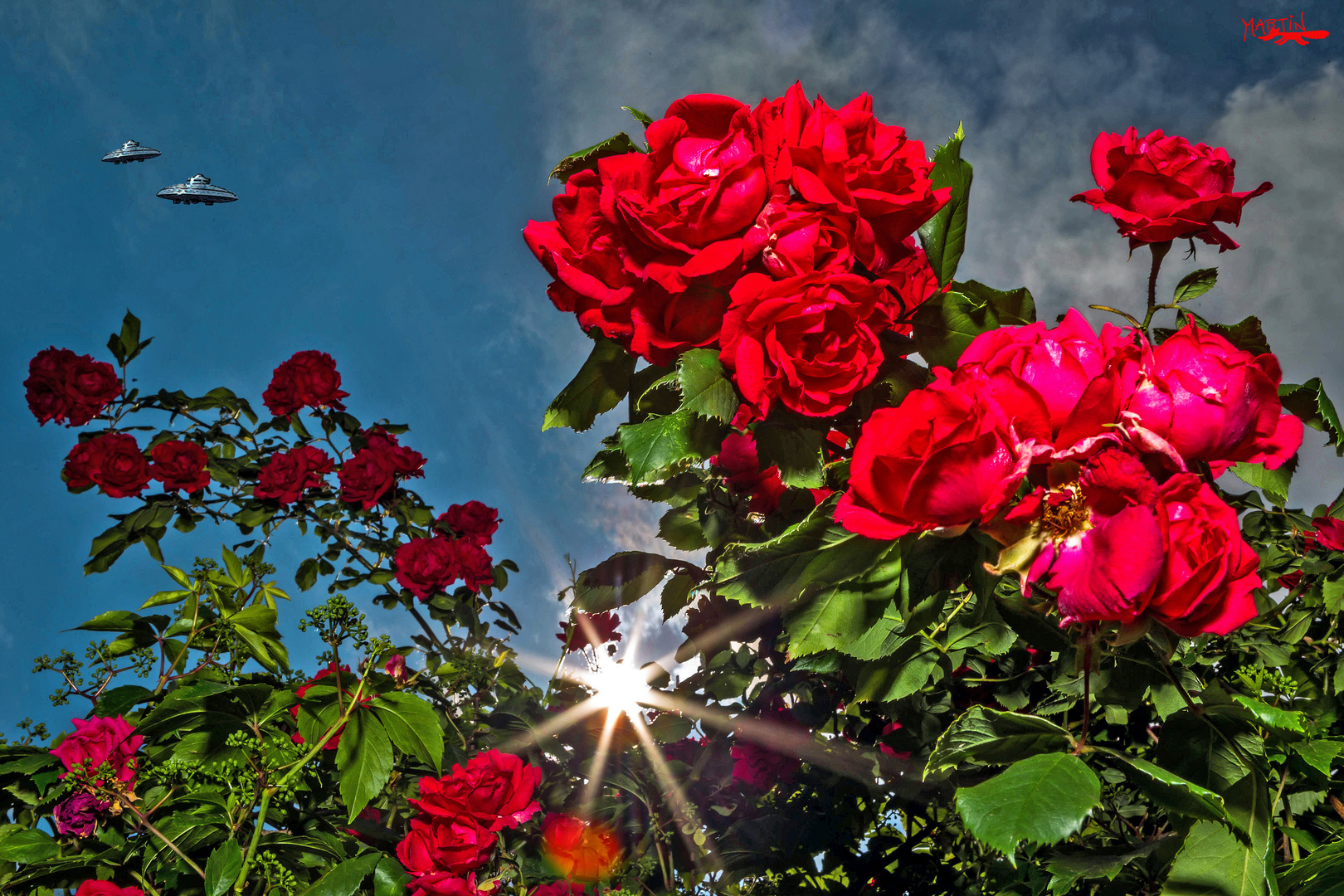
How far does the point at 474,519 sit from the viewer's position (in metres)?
2.94

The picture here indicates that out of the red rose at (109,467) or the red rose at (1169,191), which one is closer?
the red rose at (1169,191)

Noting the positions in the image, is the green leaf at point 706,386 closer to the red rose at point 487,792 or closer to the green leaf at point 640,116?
the green leaf at point 640,116

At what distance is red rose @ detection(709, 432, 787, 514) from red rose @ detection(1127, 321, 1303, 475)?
19.6 inches

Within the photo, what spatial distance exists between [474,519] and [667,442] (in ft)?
7.62

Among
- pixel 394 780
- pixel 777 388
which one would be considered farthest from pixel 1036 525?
pixel 394 780

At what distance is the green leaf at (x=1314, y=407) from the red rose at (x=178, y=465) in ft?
9.92

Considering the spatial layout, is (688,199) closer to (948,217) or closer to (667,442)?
(667,442)

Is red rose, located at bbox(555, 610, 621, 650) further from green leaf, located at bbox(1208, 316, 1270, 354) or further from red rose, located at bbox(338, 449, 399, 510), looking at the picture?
green leaf, located at bbox(1208, 316, 1270, 354)

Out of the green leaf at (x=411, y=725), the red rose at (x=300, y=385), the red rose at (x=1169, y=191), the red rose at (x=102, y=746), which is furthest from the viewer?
the red rose at (x=300, y=385)

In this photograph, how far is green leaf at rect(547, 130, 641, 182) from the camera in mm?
853

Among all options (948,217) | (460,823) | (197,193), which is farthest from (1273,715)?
(197,193)

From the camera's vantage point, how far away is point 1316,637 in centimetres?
163

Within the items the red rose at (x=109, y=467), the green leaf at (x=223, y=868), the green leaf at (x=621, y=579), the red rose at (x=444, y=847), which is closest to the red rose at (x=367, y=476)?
the red rose at (x=109, y=467)

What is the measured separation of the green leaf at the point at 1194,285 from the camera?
0.94 m
